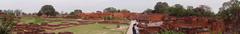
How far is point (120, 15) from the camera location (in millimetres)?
55875

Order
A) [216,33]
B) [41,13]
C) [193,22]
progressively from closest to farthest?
[216,33] → [193,22] → [41,13]

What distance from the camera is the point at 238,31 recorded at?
13.7 metres

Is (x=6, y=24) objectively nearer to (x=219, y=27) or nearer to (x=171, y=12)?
(x=219, y=27)

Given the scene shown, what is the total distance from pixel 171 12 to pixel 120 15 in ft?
26.6

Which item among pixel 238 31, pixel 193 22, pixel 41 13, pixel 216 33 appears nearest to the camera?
pixel 238 31

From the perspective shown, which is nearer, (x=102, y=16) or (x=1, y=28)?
(x=1, y=28)

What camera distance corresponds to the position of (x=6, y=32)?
45.3 ft

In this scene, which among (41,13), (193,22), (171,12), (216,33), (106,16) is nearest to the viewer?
(216,33)

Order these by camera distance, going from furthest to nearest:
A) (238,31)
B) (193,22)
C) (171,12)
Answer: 1. (171,12)
2. (193,22)
3. (238,31)

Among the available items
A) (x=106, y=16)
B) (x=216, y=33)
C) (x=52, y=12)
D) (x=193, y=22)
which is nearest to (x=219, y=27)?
(x=216, y=33)

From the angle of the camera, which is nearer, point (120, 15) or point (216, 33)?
point (216, 33)

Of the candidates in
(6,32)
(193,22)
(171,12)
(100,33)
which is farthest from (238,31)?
(171,12)

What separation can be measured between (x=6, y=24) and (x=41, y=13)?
48266 millimetres

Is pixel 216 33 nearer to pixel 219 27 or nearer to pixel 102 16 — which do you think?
pixel 219 27
